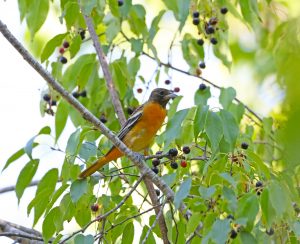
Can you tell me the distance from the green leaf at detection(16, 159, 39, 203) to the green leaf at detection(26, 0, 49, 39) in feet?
3.31

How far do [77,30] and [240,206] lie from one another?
2656 millimetres

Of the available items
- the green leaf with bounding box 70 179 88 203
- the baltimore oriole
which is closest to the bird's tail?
the green leaf with bounding box 70 179 88 203

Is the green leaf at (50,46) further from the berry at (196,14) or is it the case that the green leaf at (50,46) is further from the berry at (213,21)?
the berry at (213,21)

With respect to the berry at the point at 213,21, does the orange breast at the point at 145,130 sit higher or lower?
lower

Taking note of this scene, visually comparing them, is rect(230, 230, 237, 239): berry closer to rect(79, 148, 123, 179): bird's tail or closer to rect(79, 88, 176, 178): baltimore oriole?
rect(79, 148, 123, 179): bird's tail

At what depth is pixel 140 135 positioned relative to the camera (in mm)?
5641

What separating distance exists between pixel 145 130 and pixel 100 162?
148cm

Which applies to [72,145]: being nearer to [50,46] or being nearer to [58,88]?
[58,88]

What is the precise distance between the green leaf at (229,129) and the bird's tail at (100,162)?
3.03 feet

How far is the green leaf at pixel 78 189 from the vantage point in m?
3.35

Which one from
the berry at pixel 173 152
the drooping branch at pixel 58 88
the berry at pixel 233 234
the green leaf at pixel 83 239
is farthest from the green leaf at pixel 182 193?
the berry at pixel 173 152

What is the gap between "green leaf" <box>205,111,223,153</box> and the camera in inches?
123

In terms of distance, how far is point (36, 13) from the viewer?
430 centimetres

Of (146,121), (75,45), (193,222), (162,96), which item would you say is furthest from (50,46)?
(193,222)
